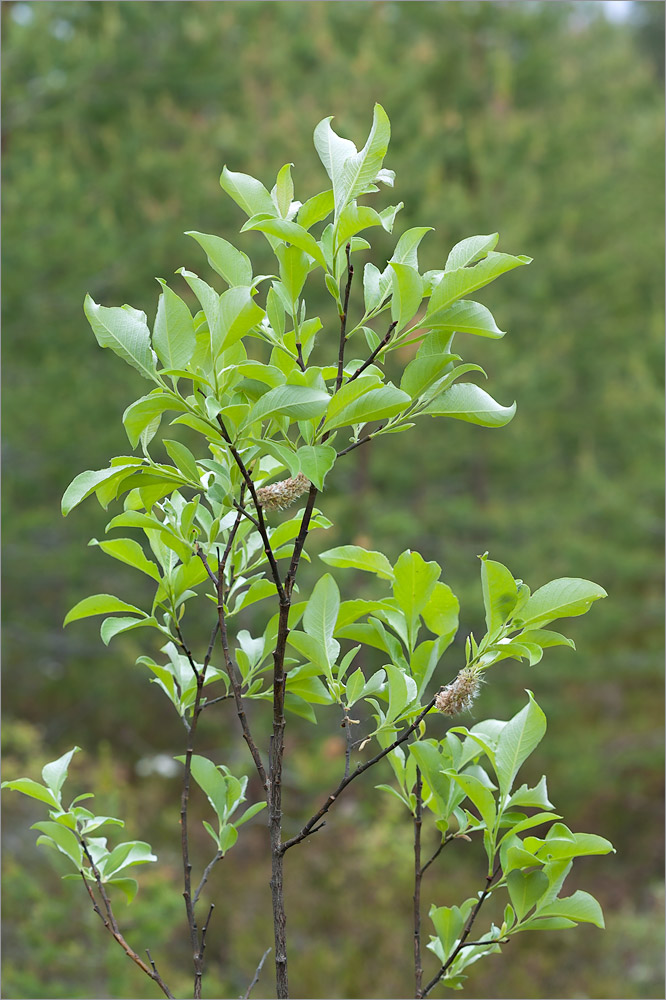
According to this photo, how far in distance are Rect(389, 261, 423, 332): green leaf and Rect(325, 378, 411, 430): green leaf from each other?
0.06m

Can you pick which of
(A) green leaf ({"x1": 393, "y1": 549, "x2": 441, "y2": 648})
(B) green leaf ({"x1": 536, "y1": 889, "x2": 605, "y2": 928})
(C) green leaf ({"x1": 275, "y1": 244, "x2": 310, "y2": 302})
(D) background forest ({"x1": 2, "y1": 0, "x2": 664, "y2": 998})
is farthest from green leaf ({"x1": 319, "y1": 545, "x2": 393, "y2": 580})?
(D) background forest ({"x1": 2, "y1": 0, "x2": 664, "y2": 998})

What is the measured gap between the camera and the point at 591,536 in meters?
6.09

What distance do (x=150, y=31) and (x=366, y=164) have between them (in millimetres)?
5339

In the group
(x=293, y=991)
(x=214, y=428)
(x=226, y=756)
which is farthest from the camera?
(x=226, y=756)

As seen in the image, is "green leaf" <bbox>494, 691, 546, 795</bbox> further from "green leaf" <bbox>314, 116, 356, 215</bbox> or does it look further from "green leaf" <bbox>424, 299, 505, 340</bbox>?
"green leaf" <bbox>314, 116, 356, 215</bbox>

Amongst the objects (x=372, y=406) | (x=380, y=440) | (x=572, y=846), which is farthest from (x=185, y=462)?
(x=380, y=440)

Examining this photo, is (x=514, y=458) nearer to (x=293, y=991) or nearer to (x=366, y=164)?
(x=293, y=991)

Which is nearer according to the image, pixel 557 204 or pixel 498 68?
pixel 498 68

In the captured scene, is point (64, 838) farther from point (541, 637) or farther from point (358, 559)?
point (541, 637)

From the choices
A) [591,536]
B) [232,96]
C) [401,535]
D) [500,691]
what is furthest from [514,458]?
[232,96]

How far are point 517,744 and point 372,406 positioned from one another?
0.37 meters

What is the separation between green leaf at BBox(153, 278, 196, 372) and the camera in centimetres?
71

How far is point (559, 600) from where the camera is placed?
76 centimetres

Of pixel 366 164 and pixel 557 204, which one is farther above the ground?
pixel 557 204
